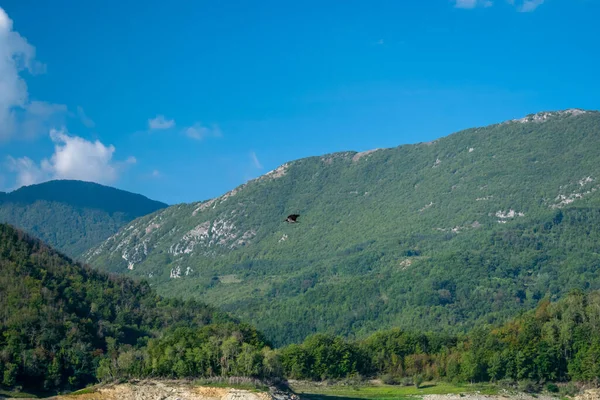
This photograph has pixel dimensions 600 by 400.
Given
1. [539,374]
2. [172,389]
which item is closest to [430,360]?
[539,374]

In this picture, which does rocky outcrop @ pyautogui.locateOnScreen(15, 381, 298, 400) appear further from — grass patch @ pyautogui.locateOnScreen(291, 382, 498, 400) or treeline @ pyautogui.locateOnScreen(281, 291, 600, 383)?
treeline @ pyautogui.locateOnScreen(281, 291, 600, 383)

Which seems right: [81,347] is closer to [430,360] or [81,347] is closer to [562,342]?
[430,360]

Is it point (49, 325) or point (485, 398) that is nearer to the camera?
point (485, 398)

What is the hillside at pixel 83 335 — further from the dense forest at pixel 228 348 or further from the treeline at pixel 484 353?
the treeline at pixel 484 353

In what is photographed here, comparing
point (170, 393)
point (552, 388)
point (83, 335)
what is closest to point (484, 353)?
point (552, 388)

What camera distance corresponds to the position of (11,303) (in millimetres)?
138750

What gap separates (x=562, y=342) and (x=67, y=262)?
11363 cm

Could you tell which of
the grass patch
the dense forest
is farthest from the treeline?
the grass patch

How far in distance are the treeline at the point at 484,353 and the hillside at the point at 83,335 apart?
12.5 metres

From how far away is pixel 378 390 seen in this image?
131250 millimetres

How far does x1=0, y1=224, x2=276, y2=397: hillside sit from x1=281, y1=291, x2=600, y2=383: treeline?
12497mm

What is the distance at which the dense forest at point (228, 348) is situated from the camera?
4537 inches

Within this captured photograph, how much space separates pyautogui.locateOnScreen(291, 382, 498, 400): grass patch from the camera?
398ft

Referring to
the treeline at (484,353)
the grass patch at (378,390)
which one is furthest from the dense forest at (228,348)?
the grass patch at (378,390)
